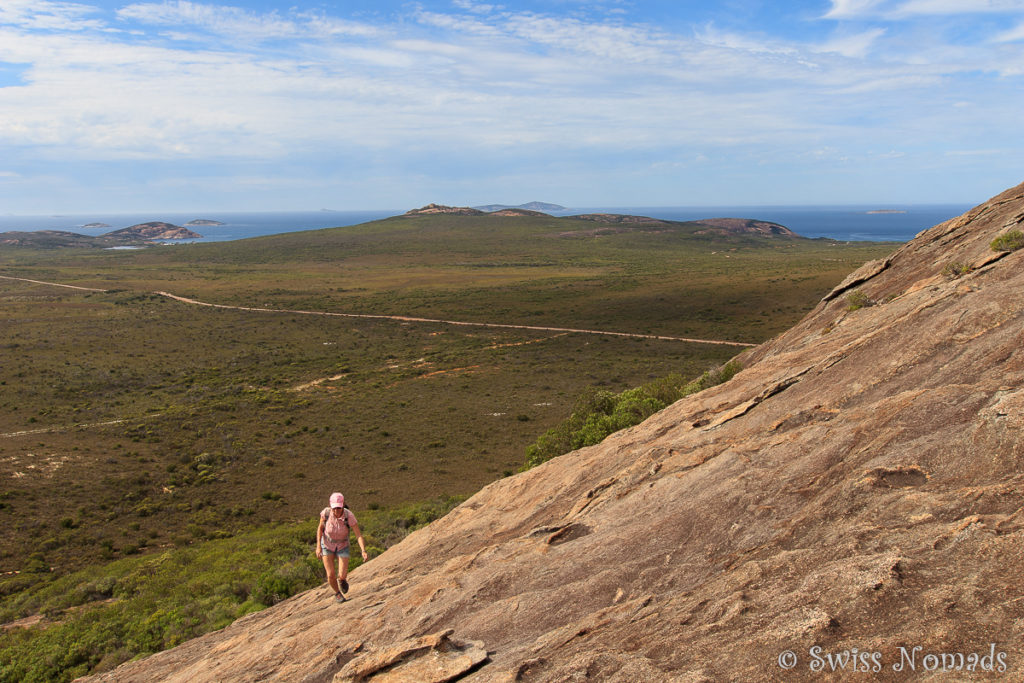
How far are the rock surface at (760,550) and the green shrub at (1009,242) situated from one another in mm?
357

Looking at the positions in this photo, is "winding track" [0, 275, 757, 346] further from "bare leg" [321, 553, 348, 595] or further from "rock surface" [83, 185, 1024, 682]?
"bare leg" [321, 553, 348, 595]

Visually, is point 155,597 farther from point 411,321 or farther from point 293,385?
A: point 411,321

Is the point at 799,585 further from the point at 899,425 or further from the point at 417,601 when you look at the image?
the point at 417,601

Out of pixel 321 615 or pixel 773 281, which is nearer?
pixel 321 615

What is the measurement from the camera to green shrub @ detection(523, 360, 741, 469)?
94.0ft

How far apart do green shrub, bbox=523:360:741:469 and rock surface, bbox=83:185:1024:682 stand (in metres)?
10.8

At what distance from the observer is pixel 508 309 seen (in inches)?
4136

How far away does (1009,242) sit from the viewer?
17.3 m

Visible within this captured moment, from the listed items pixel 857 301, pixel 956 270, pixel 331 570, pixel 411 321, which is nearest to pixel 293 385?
pixel 411 321

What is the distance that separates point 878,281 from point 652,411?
11920 millimetres

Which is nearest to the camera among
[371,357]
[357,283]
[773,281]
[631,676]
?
[631,676]

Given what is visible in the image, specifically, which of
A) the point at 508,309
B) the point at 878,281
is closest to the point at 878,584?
the point at 878,281

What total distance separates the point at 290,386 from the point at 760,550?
198ft

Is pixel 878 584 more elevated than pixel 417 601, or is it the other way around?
pixel 878 584
